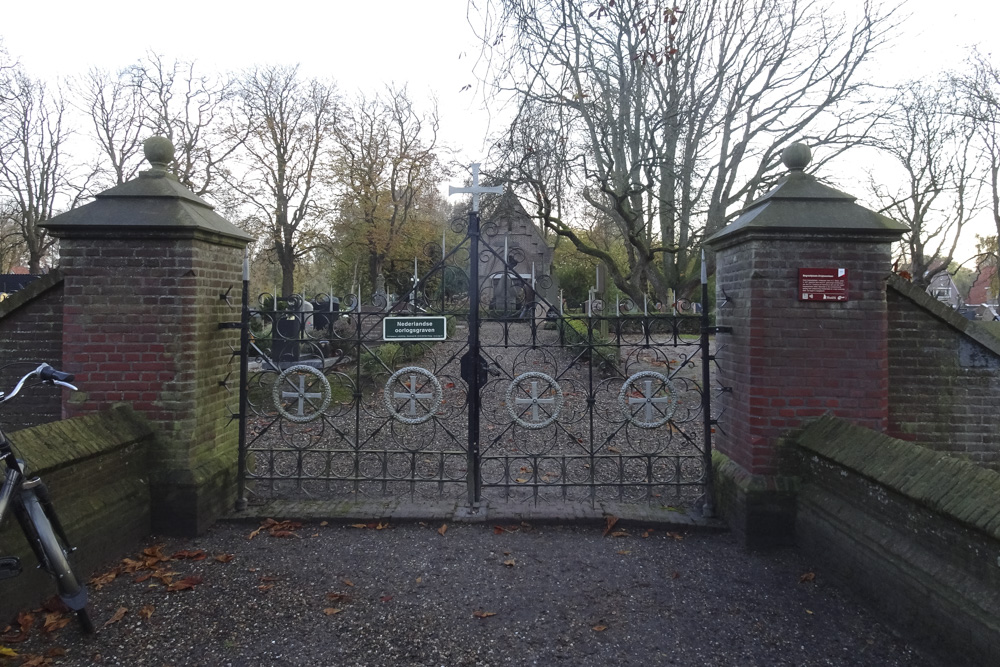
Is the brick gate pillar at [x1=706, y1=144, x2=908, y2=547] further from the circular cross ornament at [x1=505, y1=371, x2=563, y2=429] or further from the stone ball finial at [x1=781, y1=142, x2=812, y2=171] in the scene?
the circular cross ornament at [x1=505, y1=371, x2=563, y2=429]

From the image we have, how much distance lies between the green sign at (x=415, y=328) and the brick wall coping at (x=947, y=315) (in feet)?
10.0

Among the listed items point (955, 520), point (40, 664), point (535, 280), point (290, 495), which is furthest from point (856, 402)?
point (40, 664)

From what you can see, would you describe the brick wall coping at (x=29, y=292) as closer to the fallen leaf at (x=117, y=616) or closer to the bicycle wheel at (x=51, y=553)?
the bicycle wheel at (x=51, y=553)

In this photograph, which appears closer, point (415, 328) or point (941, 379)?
point (941, 379)

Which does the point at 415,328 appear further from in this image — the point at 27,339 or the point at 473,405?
the point at 27,339

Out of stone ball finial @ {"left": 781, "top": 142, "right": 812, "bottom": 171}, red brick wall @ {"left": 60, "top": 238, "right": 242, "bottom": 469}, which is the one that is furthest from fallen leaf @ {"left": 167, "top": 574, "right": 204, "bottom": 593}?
stone ball finial @ {"left": 781, "top": 142, "right": 812, "bottom": 171}

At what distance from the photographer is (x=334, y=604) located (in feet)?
10.7

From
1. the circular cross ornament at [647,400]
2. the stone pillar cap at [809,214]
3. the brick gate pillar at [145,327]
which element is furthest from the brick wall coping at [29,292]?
the stone pillar cap at [809,214]

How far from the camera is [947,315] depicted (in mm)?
4164

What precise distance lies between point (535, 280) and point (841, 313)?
2064 mm

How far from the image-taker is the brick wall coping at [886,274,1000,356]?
4.12 m

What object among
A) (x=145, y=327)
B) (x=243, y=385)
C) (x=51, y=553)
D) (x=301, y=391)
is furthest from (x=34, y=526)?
(x=301, y=391)

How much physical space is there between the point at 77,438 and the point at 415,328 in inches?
83.6

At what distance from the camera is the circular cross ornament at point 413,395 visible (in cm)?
445
